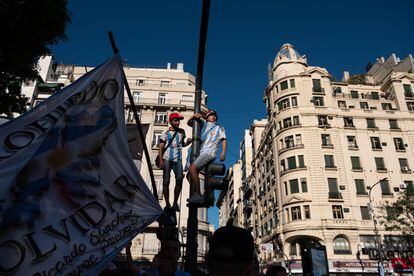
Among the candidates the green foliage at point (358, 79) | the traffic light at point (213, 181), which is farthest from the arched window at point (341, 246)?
the traffic light at point (213, 181)

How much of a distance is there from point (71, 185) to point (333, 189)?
3395 centimetres

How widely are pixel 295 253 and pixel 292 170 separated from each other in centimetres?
896

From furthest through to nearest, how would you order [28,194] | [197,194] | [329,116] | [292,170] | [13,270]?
[329,116]
[292,170]
[197,194]
[28,194]
[13,270]

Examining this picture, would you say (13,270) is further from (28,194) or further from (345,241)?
(345,241)

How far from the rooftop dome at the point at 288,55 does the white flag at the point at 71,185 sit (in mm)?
40532

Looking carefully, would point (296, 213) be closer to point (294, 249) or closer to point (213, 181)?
point (294, 249)

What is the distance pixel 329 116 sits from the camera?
1438 inches

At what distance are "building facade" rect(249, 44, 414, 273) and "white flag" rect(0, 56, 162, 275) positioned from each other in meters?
30.1

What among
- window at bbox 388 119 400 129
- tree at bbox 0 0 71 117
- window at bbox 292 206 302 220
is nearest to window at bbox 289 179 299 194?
window at bbox 292 206 302 220

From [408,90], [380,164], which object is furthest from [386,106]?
[380,164]

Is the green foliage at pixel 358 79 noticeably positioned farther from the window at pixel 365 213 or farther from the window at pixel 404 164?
the window at pixel 365 213

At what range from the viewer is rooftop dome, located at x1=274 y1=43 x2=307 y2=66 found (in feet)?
134

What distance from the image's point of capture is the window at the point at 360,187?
32.7 metres

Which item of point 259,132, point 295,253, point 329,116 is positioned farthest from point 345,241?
point 259,132
